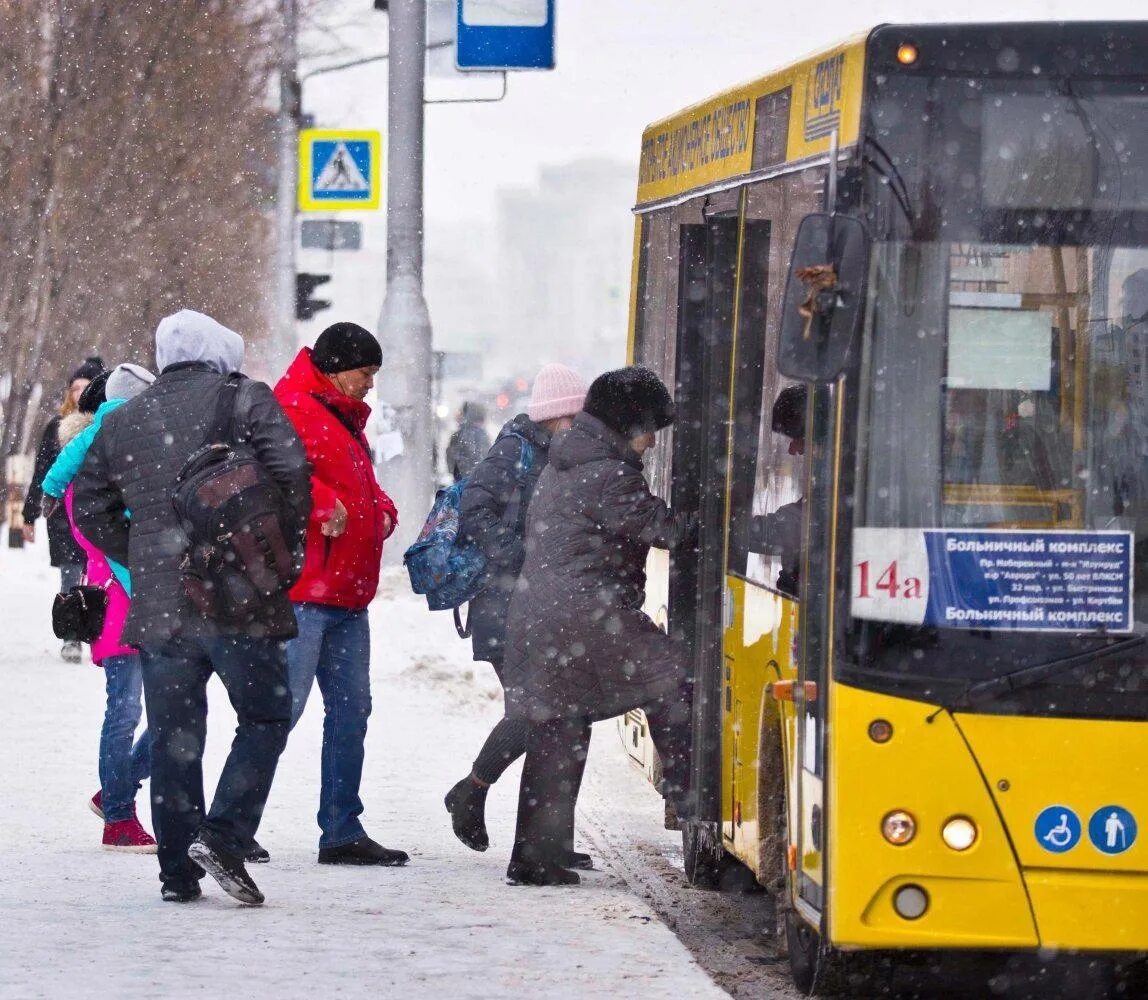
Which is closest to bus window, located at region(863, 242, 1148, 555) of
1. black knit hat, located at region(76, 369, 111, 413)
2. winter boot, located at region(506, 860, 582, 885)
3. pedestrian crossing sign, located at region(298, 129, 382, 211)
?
winter boot, located at region(506, 860, 582, 885)

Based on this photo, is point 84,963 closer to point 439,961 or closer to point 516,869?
point 439,961

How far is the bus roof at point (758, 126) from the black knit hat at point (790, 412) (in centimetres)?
62

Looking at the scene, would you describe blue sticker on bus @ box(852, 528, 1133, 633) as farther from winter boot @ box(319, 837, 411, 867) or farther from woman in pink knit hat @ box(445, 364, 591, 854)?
winter boot @ box(319, 837, 411, 867)

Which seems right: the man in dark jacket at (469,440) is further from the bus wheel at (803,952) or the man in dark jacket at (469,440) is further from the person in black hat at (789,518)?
the bus wheel at (803,952)

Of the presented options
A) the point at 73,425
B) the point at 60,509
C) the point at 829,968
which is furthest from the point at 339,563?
the point at 60,509

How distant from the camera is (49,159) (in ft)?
81.4

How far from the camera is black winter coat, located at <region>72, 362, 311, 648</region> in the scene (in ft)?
23.1

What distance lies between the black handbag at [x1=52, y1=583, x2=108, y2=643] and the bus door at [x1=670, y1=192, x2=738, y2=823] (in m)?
1.92

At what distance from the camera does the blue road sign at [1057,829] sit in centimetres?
586

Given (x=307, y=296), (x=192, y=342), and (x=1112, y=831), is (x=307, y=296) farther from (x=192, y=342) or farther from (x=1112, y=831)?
(x=1112, y=831)

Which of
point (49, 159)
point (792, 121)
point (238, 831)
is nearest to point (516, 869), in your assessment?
point (238, 831)

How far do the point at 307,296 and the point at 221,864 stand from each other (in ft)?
67.1

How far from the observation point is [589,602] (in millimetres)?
7652

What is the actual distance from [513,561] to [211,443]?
1.76 meters
